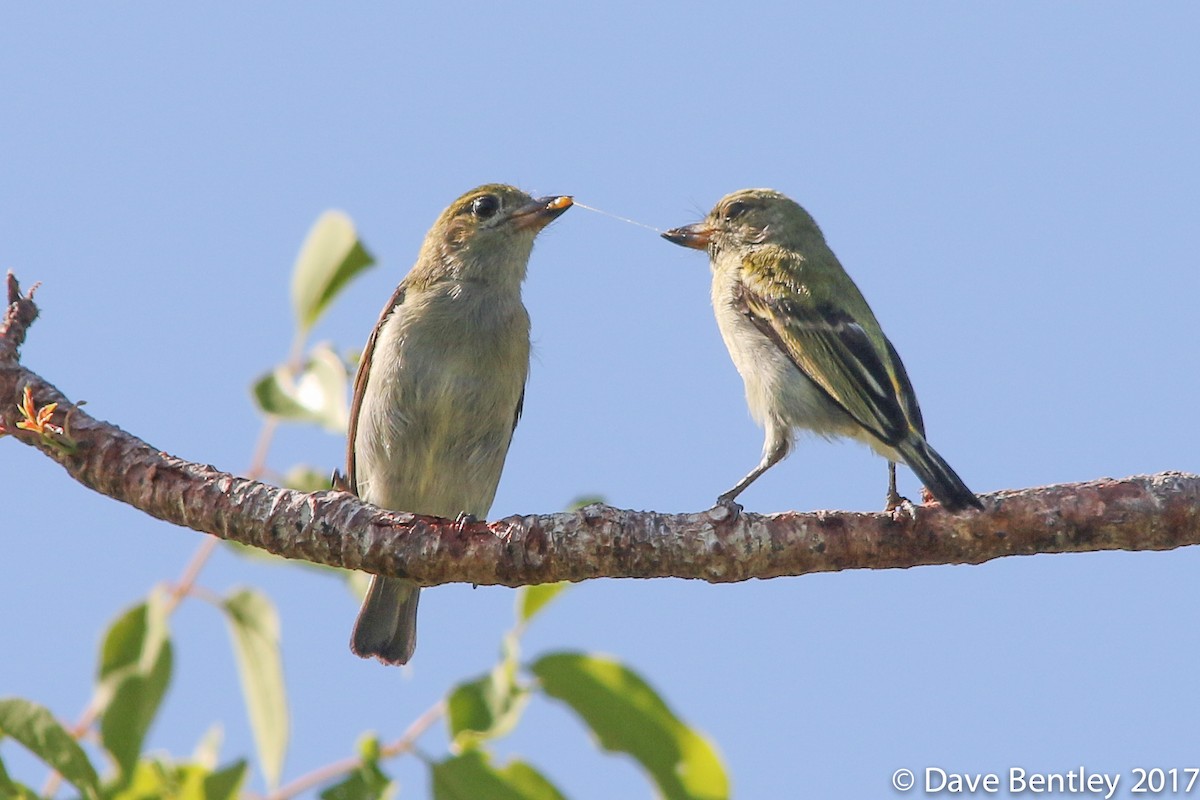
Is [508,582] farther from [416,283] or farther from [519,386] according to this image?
[416,283]

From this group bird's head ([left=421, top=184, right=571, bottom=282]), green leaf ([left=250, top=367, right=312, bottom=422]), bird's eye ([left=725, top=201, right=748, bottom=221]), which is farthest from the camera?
bird's eye ([left=725, top=201, right=748, bottom=221])

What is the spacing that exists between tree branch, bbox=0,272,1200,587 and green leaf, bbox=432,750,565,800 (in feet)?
1.99

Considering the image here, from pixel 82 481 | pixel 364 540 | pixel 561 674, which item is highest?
pixel 82 481

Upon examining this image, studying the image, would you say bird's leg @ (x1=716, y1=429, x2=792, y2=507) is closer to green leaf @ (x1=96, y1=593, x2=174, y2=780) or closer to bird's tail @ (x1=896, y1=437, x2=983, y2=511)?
bird's tail @ (x1=896, y1=437, x2=983, y2=511)

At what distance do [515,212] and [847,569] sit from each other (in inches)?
120

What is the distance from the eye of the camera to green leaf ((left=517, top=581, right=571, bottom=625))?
362 cm

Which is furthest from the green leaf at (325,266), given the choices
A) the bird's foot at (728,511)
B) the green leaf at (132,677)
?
the bird's foot at (728,511)

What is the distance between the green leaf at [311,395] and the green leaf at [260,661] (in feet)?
1.96

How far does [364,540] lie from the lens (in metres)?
3.67

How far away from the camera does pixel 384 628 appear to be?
552 centimetres

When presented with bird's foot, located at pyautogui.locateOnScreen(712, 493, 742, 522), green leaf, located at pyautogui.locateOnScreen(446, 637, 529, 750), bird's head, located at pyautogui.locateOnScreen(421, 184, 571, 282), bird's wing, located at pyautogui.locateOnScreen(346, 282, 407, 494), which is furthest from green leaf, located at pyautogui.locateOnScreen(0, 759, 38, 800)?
bird's head, located at pyautogui.locateOnScreen(421, 184, 571, 282)

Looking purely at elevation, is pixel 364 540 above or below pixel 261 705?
above

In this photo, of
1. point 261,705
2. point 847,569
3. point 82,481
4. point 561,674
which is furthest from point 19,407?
point 847,569

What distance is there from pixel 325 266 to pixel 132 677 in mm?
1563
